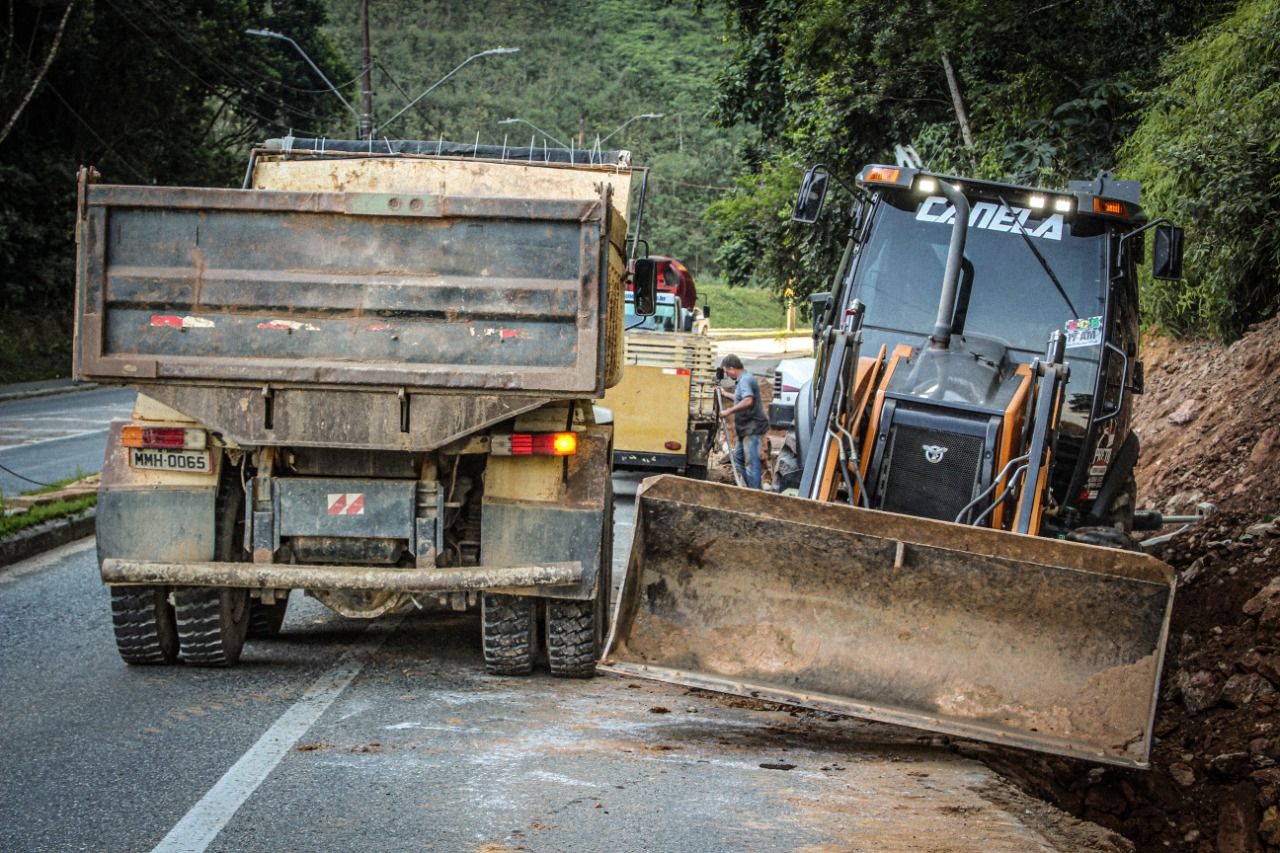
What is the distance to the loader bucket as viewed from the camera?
18.7 ft

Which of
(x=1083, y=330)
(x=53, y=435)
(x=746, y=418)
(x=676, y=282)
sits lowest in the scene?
(x=53, y=435)

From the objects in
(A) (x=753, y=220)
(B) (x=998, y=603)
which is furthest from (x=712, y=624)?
(A) (x=753, y=220)

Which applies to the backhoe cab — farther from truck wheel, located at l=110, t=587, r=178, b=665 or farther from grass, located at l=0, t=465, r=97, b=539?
grass, located at l=0, t=465, r=97, b=539

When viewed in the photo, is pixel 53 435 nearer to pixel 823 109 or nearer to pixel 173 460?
pixel 823 109

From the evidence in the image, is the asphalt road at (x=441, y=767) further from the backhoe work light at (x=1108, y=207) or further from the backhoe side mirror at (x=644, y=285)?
the backhoe work light at (x=1108, y=207)

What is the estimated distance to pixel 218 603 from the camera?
696 cm

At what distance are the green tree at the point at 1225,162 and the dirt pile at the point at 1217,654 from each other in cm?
59

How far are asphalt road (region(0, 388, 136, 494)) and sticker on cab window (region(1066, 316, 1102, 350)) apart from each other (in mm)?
8670

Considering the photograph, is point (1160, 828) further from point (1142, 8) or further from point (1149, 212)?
point (1142, 8)

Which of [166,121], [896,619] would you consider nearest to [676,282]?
[166,121]

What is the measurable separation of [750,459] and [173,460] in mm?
10609

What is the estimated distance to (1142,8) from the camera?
1578 centimetres

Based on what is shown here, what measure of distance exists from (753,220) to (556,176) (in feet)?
50.5

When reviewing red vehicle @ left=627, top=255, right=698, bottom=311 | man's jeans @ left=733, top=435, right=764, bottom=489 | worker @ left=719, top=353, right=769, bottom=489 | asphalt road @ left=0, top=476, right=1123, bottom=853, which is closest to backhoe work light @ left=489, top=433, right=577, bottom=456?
asphalt road @ left=0, top=476, right=1123, bottom=853
